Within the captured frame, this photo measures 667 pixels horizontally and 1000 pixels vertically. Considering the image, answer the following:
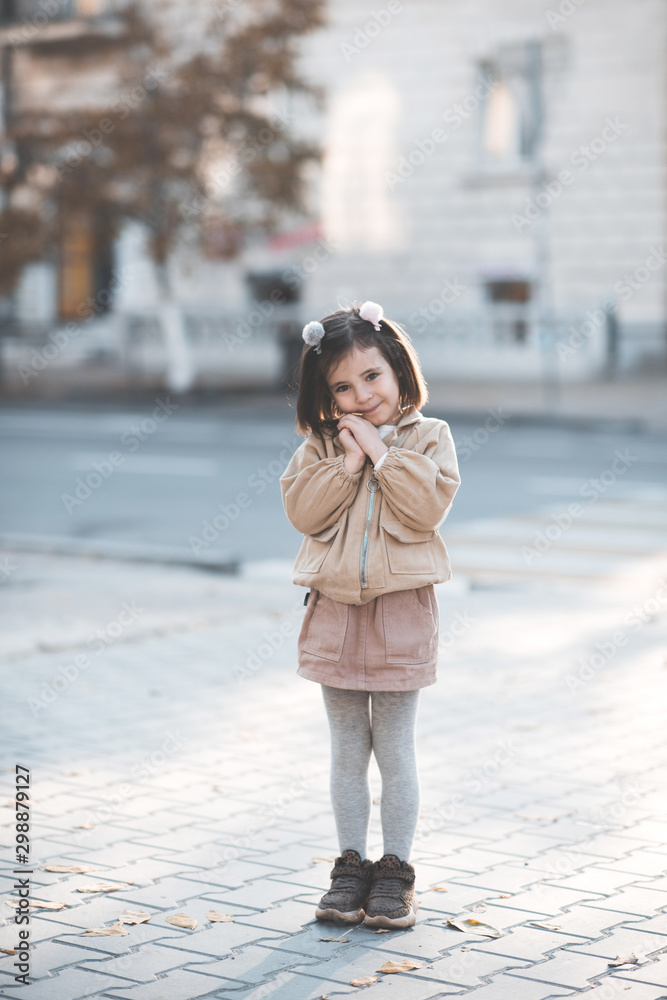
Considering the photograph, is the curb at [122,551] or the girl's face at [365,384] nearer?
the girl's face at [365,384]

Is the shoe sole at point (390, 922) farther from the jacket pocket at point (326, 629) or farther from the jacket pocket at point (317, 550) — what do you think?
the jacket pocket at point (317, 550)

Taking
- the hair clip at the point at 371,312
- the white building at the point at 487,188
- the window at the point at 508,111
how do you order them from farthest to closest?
the window at the point at 508,111 < the white building at the point at 487,188 < the hair clip at the point at 371,312

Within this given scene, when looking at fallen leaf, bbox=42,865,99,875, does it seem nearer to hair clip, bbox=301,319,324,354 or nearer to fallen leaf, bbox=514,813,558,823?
fallen leaf, bbox=514,813,558,823

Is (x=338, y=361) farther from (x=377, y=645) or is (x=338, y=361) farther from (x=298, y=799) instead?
(x=298, y=799)

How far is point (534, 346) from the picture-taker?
25.5m

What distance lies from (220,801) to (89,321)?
1218 inches

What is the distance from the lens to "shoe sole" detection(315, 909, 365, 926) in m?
3.40

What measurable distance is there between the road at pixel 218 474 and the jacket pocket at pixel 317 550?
6.17 meters

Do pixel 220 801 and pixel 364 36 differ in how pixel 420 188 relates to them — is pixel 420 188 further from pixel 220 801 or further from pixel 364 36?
pixel 220 801

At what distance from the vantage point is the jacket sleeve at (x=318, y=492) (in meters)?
3.43

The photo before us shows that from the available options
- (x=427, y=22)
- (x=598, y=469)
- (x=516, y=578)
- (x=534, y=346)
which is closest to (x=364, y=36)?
(x=427, y=22)

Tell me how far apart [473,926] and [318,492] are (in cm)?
121

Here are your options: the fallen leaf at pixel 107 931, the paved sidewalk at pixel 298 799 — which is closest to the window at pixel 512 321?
the paved sidewalk at pixel 298 799

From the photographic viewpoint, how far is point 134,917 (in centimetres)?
346
